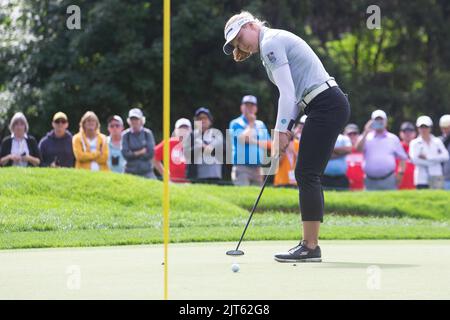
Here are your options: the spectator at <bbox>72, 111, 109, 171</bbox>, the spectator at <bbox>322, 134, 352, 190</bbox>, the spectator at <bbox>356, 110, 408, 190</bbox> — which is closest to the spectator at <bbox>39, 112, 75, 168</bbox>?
the spectator at <bbox>72, 111, 109, 171</bbox>

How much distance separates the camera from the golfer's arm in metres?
8.25

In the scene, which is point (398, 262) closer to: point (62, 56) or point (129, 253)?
point (129, 253)

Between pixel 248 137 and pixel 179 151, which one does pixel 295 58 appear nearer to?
pixel 248 137

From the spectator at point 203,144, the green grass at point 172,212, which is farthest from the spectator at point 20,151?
the spectator at point 203,144

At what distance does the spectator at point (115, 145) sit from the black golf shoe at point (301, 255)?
30.4 feet

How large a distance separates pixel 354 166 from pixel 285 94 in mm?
11842

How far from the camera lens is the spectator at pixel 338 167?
741 inches

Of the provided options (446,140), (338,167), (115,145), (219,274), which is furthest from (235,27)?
(446,140)

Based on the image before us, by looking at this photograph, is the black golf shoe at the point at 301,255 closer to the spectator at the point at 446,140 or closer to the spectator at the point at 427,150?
the spectator at the point at 427,150

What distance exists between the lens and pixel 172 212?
588 inches

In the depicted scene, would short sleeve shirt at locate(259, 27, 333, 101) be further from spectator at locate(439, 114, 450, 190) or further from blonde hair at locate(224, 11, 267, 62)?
spectator at locate(439, 114, 450, 190)

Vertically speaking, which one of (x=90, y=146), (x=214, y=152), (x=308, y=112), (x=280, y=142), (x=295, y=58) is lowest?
(x=214, y=152)

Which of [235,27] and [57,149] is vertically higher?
[235,27]

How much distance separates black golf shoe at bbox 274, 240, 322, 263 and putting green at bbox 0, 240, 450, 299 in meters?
0.10
